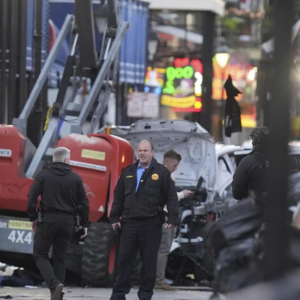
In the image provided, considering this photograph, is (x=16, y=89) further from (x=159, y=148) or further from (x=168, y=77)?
(x=168, y=77)

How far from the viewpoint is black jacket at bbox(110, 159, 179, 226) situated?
9.73 metres

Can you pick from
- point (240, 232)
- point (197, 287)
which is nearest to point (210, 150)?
point (197, 287)

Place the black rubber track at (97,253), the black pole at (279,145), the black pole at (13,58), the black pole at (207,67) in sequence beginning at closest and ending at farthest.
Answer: the black pole at (279,145)
the black rubber track at (97,253)
the black pole at (13,58)
the black pole at (207,67)

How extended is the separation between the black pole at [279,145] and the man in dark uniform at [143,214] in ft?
18.8

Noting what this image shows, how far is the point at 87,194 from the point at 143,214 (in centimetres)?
241

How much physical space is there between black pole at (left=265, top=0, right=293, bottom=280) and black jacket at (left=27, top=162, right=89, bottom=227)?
632 cm

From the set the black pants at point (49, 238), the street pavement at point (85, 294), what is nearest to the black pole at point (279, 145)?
the black pants at point (49, 238)

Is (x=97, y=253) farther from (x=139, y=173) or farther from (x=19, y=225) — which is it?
(x=139, y=173)

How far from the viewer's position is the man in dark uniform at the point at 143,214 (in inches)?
381

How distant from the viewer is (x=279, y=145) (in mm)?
3955

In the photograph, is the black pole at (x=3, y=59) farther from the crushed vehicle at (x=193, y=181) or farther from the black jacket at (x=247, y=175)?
the black jacket at (x=247, y=175)

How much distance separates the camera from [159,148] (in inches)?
570

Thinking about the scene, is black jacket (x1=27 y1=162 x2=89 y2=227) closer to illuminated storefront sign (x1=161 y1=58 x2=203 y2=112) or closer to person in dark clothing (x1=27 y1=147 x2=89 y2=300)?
person in dark clothing (x1=27 y1=147 x2=89 y2=300)

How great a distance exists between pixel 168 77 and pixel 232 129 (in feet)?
93.2
